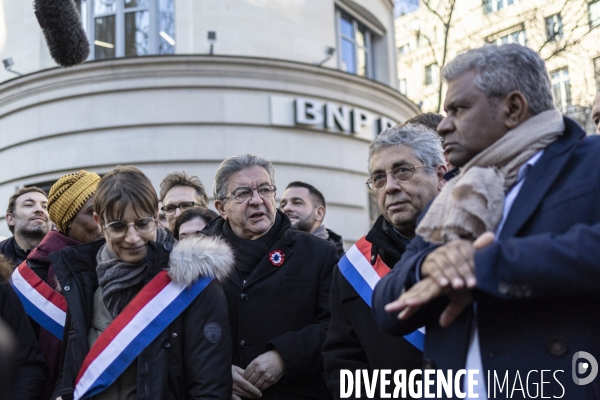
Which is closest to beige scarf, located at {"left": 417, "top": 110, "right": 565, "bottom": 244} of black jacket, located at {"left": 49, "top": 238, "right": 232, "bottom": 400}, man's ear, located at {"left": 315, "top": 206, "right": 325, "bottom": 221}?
black jacket, located at {"left": 49, "top": 238, "right": 232, "bottom": 400}

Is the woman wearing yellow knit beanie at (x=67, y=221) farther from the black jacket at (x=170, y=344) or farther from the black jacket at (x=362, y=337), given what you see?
the black jacket at (x=362, y=337)

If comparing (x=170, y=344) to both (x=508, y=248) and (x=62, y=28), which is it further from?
(x=508, y=248)

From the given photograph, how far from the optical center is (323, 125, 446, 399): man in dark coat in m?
3.23

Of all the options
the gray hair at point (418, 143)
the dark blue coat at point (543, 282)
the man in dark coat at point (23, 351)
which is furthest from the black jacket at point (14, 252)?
the dark blue coat at point (543, 282)

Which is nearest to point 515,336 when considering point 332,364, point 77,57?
point 332,364

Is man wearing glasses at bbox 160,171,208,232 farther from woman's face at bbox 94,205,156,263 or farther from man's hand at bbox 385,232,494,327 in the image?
man's hand at bbox 385,232,494,327

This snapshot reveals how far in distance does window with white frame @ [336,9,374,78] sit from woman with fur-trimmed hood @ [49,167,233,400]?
36.0 ft

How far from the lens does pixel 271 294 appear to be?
12.9ft

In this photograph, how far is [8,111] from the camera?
41.8 ft

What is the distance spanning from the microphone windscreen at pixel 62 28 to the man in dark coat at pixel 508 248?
1.95m

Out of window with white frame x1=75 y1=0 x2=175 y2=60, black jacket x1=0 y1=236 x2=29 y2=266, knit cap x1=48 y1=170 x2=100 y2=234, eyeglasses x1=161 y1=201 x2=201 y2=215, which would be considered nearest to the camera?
knit cap x1=48 y1=170 x2=100 y2=234

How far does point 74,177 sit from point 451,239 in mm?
2752

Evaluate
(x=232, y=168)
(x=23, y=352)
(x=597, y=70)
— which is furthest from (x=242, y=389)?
(x=597, y=70)

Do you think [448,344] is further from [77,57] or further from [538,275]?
[77,57]
